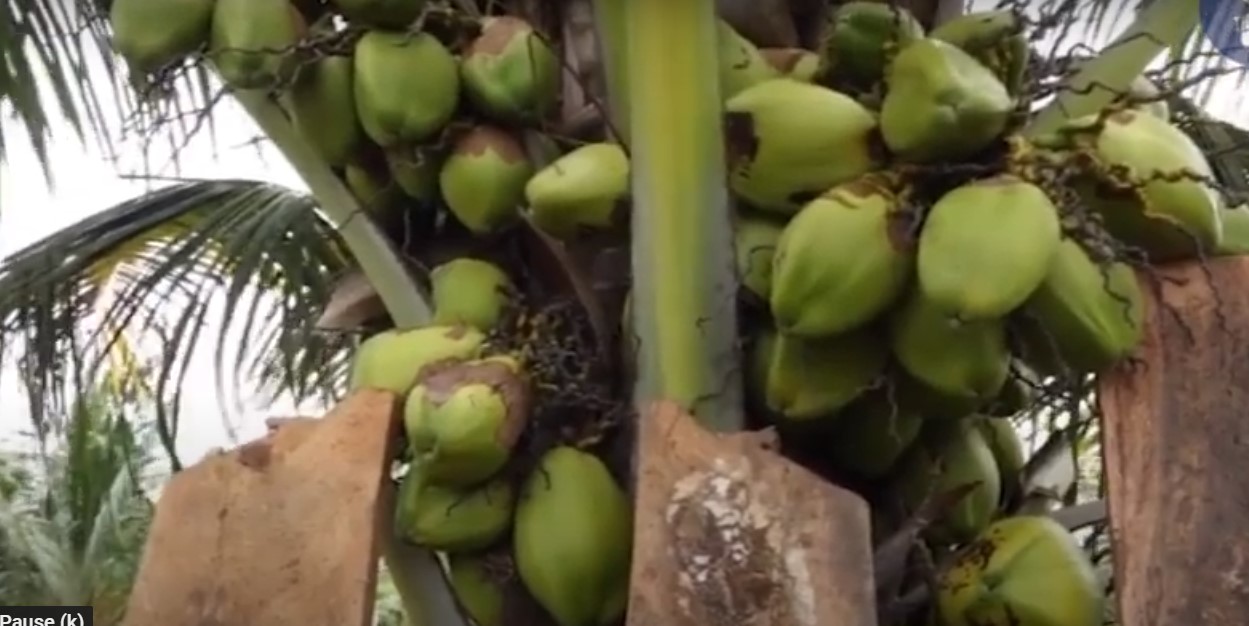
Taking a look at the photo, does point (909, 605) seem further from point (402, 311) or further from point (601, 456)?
point (402, 311)

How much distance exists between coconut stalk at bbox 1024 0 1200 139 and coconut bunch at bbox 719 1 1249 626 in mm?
14

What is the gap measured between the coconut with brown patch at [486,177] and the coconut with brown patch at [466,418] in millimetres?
112

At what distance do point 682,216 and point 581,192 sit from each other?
0.07m

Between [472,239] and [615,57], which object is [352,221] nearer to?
[472,239]

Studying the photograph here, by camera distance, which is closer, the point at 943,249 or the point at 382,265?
the point at 943,249

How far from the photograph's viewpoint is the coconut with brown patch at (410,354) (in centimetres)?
85

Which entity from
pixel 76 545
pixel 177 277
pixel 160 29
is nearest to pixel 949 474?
pixel 160 29

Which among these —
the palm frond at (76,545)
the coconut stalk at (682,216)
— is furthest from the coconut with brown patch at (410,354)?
the palm frond at (76,545)

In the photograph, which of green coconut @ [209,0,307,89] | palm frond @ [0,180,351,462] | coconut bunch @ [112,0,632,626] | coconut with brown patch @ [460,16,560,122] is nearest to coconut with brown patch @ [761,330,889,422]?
coconut bunch @ [112,0,632,626]

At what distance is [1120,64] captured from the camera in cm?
92

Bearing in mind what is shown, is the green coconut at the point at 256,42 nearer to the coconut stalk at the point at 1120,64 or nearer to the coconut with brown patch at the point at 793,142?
the coconut with brown patch at the point at 793,142

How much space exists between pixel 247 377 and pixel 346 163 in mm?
1215

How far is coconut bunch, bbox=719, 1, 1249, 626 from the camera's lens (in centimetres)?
73

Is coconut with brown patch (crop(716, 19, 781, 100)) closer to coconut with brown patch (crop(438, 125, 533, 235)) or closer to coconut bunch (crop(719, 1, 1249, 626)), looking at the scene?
coconut bunch (crop(719, 1, 1249, 626))
